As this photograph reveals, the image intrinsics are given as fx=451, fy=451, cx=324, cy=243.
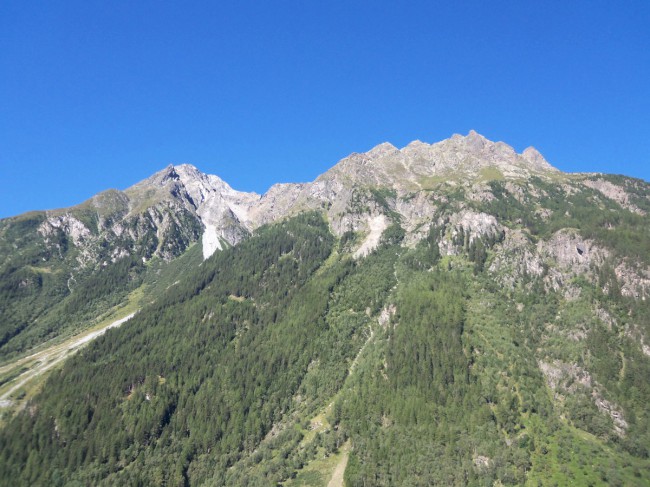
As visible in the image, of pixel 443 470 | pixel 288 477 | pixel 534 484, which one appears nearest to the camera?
pixel 534 484

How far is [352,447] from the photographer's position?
19700 centimetres

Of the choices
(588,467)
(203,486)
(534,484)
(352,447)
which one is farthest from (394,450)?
(203,486)

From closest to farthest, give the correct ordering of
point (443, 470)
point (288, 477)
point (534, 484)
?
point (534, 484)
point (443, 470)
point (288, 477)

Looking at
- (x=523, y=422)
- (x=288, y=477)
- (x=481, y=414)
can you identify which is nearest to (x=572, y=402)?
(x=523, y=422)

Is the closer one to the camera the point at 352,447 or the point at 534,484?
the point at 534,484

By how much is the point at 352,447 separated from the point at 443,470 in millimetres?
40137

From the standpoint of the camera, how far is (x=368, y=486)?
174 metres

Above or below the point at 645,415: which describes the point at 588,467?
below

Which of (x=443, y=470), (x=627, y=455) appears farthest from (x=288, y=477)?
(x=627, y=455)

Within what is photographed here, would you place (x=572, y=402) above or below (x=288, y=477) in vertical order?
above

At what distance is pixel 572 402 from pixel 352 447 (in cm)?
9920

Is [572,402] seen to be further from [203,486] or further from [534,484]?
[203,486]

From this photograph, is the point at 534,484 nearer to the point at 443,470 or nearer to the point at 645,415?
the point at 443,470

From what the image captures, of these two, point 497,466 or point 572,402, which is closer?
point 497,466
